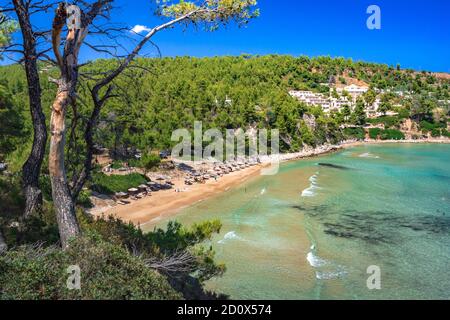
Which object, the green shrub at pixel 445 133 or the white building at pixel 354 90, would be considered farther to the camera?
the white building at pixel 354 90

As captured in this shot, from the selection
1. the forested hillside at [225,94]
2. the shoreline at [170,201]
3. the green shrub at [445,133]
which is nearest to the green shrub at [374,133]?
the forested hillside at [225,94]

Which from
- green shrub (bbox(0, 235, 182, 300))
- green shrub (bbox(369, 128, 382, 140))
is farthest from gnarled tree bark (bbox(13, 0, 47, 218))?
green shrub (bbox(369, 128, 382, 140))

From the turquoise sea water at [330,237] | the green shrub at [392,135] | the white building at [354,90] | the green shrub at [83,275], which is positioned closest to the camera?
the green shrub at [83,275]

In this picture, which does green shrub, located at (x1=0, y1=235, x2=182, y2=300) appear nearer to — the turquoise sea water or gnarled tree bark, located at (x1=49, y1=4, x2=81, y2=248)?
gnarled tree bark, located at (x1=49, y1=4, x2=81, y2=248)

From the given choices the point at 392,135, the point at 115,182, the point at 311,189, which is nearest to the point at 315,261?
the point at 115,182

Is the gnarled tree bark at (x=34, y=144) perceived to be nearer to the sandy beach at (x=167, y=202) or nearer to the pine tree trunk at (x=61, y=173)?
the pine tree trunk at (x=61, y=173)
